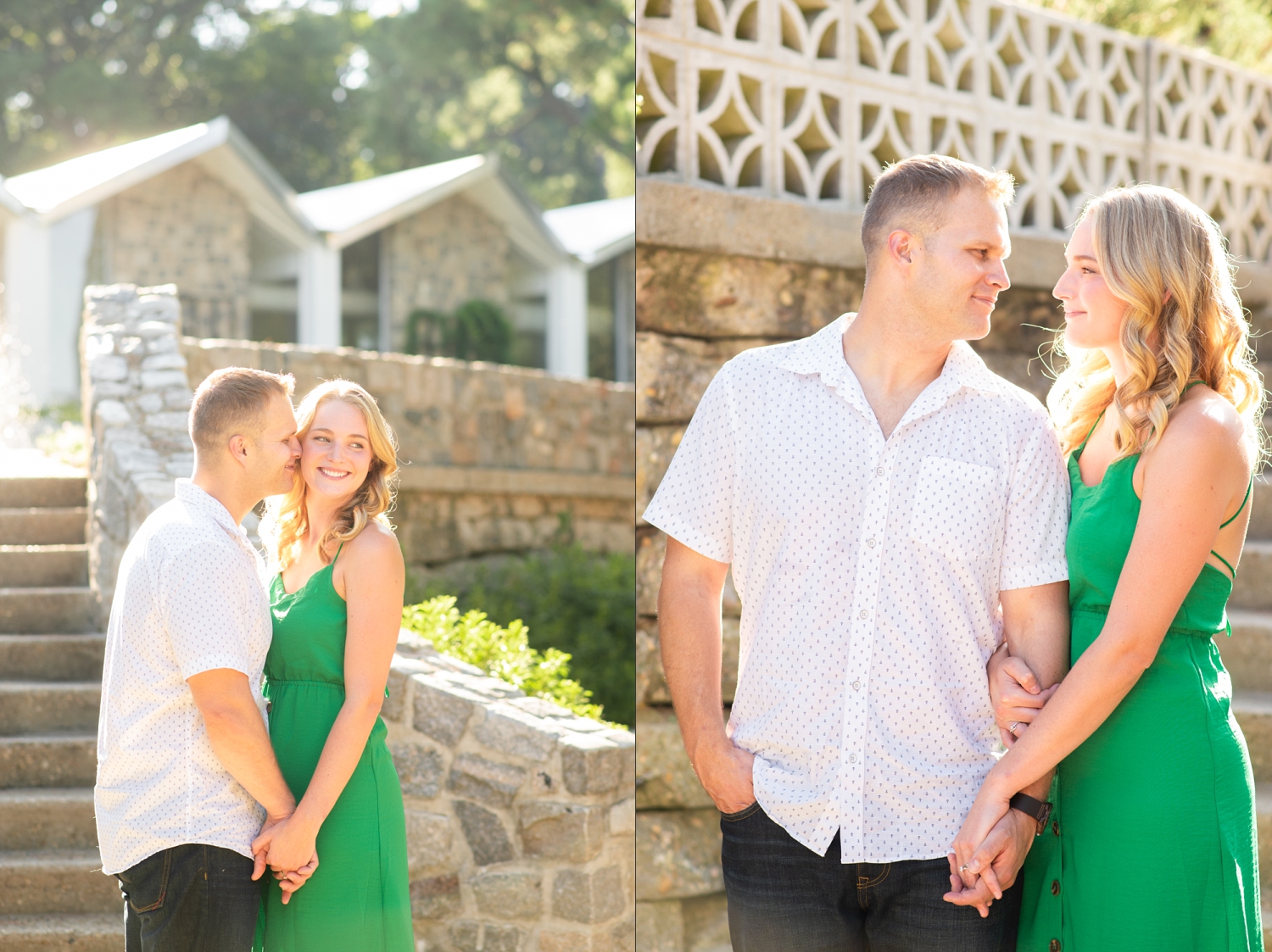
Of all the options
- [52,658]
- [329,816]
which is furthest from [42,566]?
[329,816]

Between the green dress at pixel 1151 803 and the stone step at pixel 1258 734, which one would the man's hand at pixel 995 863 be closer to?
the green dress at pixel 1151 803

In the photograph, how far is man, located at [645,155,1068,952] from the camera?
7.56 ft

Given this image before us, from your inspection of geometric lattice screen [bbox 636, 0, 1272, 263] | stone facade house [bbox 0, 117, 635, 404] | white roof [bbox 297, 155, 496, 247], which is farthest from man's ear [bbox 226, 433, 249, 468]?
white roof [bbox 297, 155, 496, 247]

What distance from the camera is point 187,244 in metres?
17.1

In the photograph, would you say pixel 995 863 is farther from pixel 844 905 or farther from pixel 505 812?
pixel 505 812

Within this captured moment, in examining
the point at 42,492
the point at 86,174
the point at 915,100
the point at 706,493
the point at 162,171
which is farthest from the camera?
the point at 162,171

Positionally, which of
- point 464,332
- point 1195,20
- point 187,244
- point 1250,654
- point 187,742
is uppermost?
point 187,244

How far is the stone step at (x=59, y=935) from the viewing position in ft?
13.5

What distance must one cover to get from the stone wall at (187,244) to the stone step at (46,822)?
13259 millimetres

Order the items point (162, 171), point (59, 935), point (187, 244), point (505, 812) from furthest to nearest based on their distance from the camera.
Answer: point (187, 244) < point (162, 171) < point (505, 812) < point (59, 935)

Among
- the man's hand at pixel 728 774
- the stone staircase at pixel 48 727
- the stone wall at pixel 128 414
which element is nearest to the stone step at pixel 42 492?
the stone staircase at pixel 48 727

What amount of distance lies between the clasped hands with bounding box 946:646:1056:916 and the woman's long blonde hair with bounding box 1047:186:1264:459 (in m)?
0.51

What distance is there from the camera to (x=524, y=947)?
4.18 m

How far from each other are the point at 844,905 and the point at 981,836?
29cm
